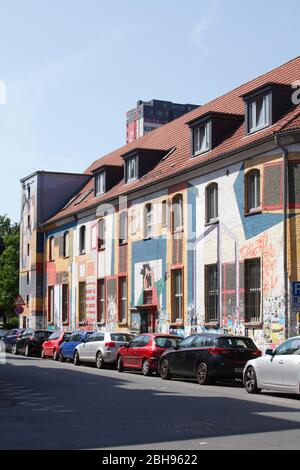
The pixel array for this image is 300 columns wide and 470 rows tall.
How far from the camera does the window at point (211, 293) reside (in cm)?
3005

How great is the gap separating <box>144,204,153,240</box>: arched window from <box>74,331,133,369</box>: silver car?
644cm

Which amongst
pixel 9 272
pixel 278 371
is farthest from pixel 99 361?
pixel 9 272

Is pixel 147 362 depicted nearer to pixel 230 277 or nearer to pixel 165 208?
pixel 230 277

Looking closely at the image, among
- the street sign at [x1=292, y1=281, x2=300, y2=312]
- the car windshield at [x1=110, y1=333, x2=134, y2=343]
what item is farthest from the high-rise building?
the street sign at [x1=292, y1=281, x2=300, y2=312]

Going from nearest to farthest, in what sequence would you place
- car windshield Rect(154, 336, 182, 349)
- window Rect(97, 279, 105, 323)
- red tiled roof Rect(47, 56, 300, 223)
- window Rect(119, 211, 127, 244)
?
car windshield Rect(154, 336, 182, 349) < red tiled roof Rect(47, 56, 300, 223) < window Rect(119, 211, 127, 244) < window Rect(97, 279, 105, 323)

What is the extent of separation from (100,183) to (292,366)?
2678cm

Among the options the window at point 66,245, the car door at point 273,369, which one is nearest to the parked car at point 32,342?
the window at point 66,245

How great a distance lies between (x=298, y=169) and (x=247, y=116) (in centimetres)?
426

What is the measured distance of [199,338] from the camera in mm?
22797

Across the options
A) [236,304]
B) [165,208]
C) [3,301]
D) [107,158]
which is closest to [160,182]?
[165,208]

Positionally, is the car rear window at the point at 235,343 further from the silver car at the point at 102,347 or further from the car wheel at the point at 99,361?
the car wheel at the point at 99,361

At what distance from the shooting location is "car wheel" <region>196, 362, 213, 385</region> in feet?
71.1

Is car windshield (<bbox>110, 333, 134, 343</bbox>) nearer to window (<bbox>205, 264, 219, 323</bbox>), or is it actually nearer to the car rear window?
window (<bbox>205, 264, 219, 323</bbox>)

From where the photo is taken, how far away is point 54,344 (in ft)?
118
